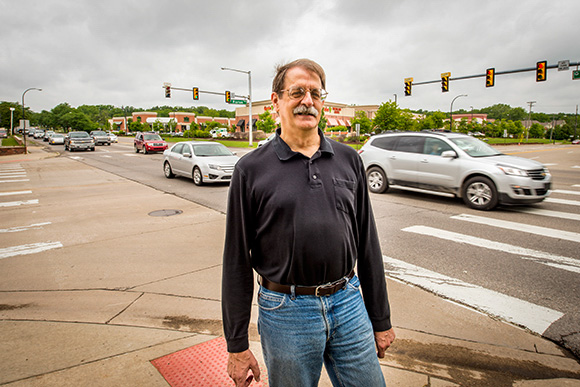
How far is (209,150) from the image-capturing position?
1346 cm

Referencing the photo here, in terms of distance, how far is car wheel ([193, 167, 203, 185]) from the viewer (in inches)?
495

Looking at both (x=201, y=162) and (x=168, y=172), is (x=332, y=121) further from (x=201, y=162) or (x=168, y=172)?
(x=201, y=162)

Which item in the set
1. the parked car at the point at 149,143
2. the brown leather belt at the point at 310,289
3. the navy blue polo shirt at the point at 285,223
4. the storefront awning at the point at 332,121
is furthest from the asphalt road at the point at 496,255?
the storefront awning at the point at 332,121

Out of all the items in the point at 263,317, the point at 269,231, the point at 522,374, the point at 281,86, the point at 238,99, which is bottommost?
the point at 522,374

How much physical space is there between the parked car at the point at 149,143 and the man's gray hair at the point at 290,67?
30.4 metres

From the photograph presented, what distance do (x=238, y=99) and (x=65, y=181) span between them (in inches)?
1013

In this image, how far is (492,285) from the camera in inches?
176

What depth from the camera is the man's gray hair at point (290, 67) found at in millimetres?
1771

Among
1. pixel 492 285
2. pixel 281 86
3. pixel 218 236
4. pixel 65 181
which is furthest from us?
pixel 65 181

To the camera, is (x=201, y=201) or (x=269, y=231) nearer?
(x=269, y=231)

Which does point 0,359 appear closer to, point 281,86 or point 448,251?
point 281,86

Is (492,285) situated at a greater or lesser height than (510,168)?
lesser

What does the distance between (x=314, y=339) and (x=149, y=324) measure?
2.50m

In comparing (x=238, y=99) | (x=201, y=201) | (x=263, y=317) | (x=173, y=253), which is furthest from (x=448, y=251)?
(x=238, y=99)
